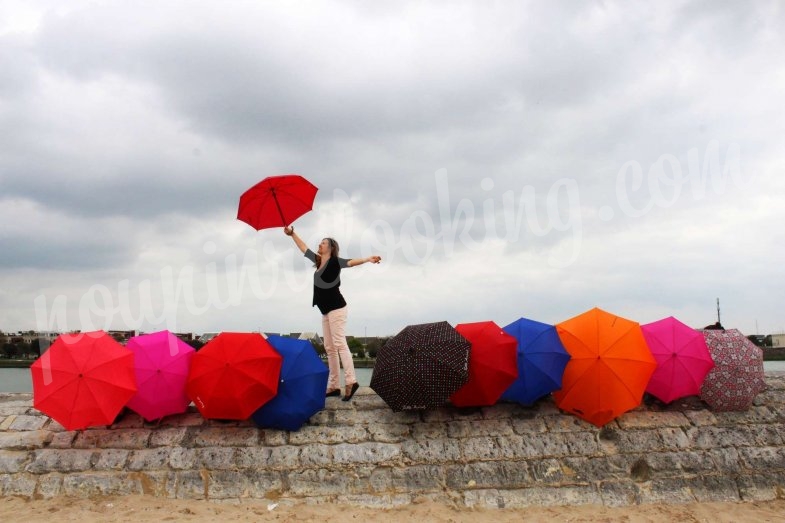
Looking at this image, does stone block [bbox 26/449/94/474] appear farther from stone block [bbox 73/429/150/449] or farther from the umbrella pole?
the umbrella pole

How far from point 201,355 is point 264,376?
0.90m

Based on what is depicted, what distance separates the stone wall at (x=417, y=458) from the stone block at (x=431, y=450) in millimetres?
A: 15

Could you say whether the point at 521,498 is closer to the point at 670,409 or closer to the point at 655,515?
the point at 655,515

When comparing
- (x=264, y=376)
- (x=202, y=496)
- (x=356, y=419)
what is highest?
(x=264, y=376)

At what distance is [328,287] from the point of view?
24.6ft

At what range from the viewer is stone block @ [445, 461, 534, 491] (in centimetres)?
660

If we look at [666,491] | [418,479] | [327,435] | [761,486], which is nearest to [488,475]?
[418,479]

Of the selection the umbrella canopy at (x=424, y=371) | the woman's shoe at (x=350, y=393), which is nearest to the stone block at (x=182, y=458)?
the woman's shoe at (x=350, y=393)

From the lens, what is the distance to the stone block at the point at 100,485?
258 inches

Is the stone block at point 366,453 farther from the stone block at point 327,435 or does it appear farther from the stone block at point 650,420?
the stone block at point 650,420

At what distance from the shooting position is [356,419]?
737cm

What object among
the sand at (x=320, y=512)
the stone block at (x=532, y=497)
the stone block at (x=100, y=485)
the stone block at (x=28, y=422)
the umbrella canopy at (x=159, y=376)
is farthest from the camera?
the stone block at (x=28, y=422)

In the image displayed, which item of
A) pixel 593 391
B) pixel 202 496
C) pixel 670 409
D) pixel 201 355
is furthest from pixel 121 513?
pixel 670 409

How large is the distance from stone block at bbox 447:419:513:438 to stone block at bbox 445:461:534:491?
421 mm
